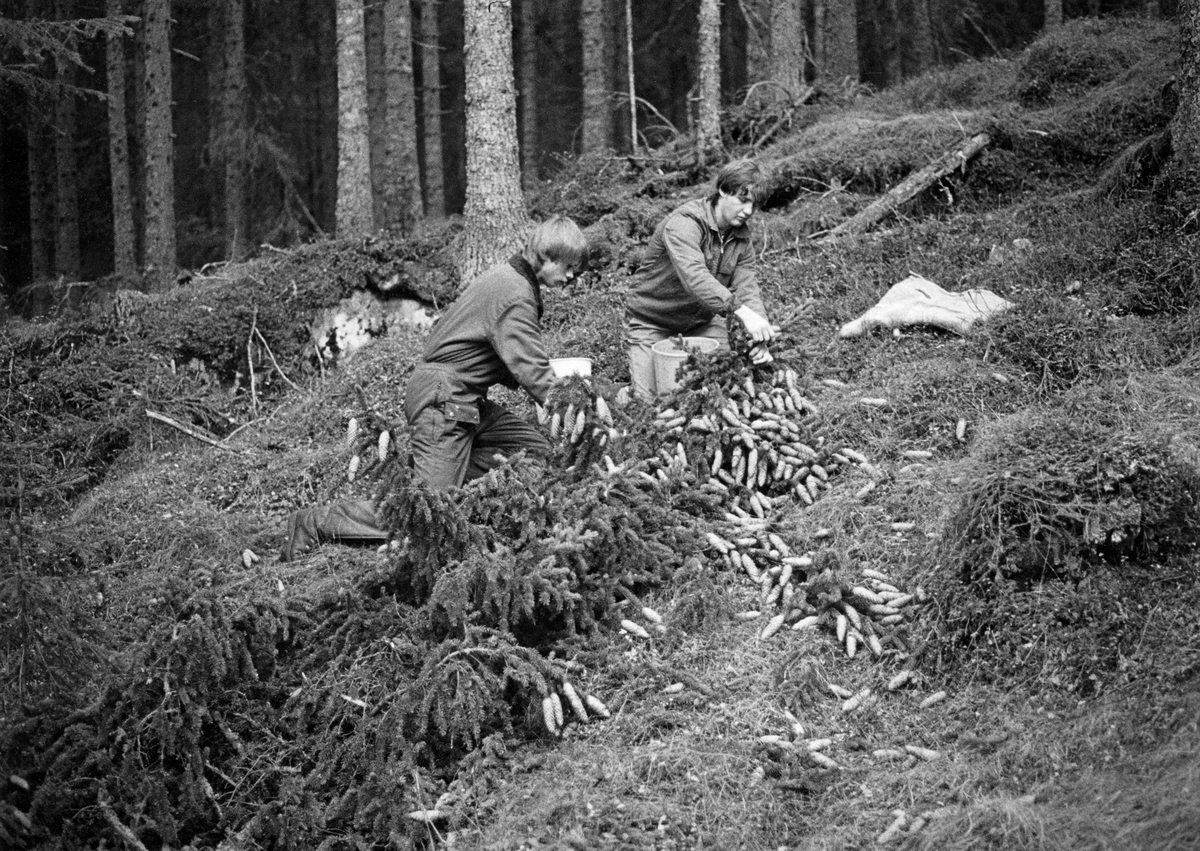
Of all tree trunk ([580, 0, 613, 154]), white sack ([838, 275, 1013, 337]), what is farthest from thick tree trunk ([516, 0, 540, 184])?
white sack ([838, 275, 1013, 337])

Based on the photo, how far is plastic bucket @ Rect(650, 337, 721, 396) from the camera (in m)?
7.20

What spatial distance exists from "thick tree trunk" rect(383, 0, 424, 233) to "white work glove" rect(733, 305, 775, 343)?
748 cm

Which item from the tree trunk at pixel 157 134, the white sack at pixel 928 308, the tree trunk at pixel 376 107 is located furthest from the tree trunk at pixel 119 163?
the white sack at pixel 928 308

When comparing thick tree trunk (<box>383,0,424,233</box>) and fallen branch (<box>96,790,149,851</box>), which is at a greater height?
thick tree trunk (<box>383,0,424,233</box>)

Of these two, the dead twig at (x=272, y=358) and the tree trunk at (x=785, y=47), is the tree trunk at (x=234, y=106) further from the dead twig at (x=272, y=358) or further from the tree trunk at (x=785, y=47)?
the tree trunk at (x=785, y=47)

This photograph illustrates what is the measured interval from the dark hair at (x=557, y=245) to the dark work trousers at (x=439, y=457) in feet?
3.19

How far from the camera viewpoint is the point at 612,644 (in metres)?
5.49

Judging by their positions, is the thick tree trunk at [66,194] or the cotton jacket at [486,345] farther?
the thick tree trunk at [66,194]

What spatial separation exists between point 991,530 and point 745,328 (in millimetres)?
2076

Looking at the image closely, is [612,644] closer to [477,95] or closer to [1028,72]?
[477,95]

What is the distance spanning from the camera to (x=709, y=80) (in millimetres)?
11891

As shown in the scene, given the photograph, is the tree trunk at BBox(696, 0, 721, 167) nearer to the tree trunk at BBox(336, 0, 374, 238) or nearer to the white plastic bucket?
the tree trunk at BBox(336, 0, 374, 238)

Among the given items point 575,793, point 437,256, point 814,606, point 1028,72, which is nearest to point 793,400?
point 814,606

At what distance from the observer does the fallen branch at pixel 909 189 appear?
10367mm
